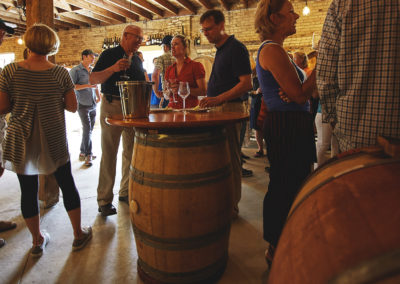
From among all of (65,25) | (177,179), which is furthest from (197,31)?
(177,179)

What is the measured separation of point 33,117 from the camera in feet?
5.91

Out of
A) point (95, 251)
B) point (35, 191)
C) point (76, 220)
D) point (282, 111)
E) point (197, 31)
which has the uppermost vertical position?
point (197, 31)

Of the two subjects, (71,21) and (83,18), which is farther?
(71,21)

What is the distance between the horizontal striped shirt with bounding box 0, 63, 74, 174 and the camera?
68.5 inches

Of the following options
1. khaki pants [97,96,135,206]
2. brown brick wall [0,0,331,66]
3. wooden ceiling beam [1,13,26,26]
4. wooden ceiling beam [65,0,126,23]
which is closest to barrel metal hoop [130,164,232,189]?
khaki pants [97,96,135,206]

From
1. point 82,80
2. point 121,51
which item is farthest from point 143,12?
point 121,51

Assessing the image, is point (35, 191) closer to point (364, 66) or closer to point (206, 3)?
point (364, 66)

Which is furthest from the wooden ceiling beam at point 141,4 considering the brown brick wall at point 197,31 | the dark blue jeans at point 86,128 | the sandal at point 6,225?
the sandal at point 6,225

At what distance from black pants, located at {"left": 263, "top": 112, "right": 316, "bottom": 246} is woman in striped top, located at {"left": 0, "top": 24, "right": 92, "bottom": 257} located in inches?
57.7

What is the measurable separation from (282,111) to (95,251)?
1.70 metres

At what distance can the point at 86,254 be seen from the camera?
1.97 meters

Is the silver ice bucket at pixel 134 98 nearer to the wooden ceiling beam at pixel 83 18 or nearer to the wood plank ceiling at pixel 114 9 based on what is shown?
the wood plank ceiling at pixel 114 9

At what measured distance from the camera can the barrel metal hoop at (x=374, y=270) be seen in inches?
15.6

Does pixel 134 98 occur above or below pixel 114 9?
below
